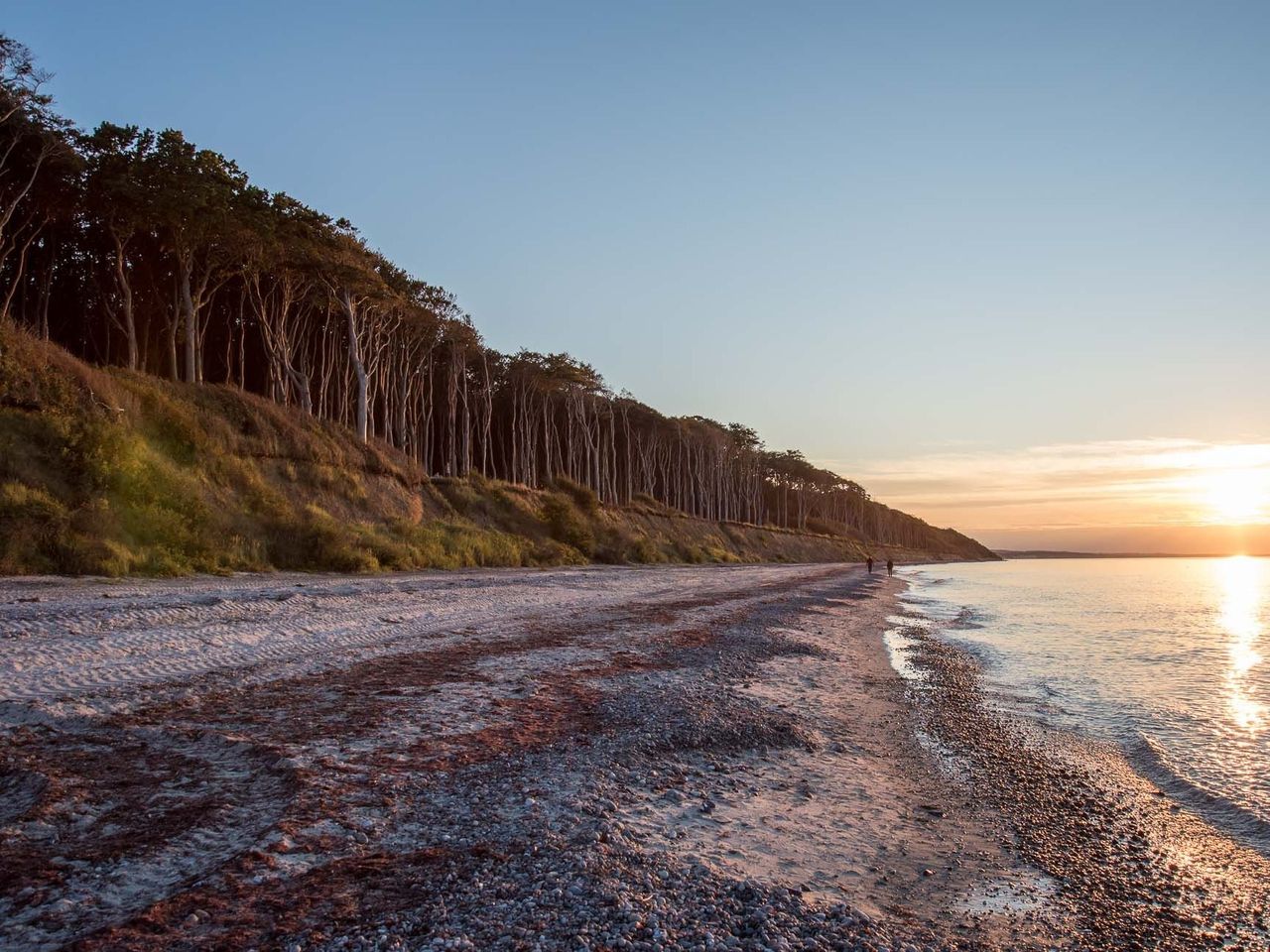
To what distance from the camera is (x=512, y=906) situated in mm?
3273

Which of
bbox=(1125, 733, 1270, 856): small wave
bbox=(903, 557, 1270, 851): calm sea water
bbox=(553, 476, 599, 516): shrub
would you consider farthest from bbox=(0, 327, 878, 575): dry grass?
bbox=(1125, 733, 1270, 856): small wave

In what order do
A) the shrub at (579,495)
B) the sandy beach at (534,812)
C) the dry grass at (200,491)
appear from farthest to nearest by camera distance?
the shrub at (579,495) < the dry grass at (200,491) < the sandy beach at (534,812)

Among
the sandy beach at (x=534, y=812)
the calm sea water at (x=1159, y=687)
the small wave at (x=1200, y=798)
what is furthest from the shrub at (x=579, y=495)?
the small wave at (x=1200, y=798)

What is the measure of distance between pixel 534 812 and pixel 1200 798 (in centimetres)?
590

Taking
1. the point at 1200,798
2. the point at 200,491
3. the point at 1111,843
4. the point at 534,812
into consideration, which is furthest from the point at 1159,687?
the point at 200,491

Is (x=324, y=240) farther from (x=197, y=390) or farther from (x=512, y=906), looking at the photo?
(x=512, y=906)

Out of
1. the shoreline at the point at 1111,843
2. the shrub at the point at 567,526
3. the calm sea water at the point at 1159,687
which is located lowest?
the calm sea water at the point at 1159,687

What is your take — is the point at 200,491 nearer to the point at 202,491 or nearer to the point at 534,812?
the point at 202,491

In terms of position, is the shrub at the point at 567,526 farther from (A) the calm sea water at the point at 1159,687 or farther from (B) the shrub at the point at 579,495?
(A) the calm sea water at the point at 1159,687

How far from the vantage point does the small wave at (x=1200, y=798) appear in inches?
223

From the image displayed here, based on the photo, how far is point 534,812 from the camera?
4.47 metres

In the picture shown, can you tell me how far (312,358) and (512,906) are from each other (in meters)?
47.9

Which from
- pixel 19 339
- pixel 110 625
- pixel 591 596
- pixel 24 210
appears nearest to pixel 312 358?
pixel 24 210

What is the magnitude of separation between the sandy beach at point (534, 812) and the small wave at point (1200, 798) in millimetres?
266
